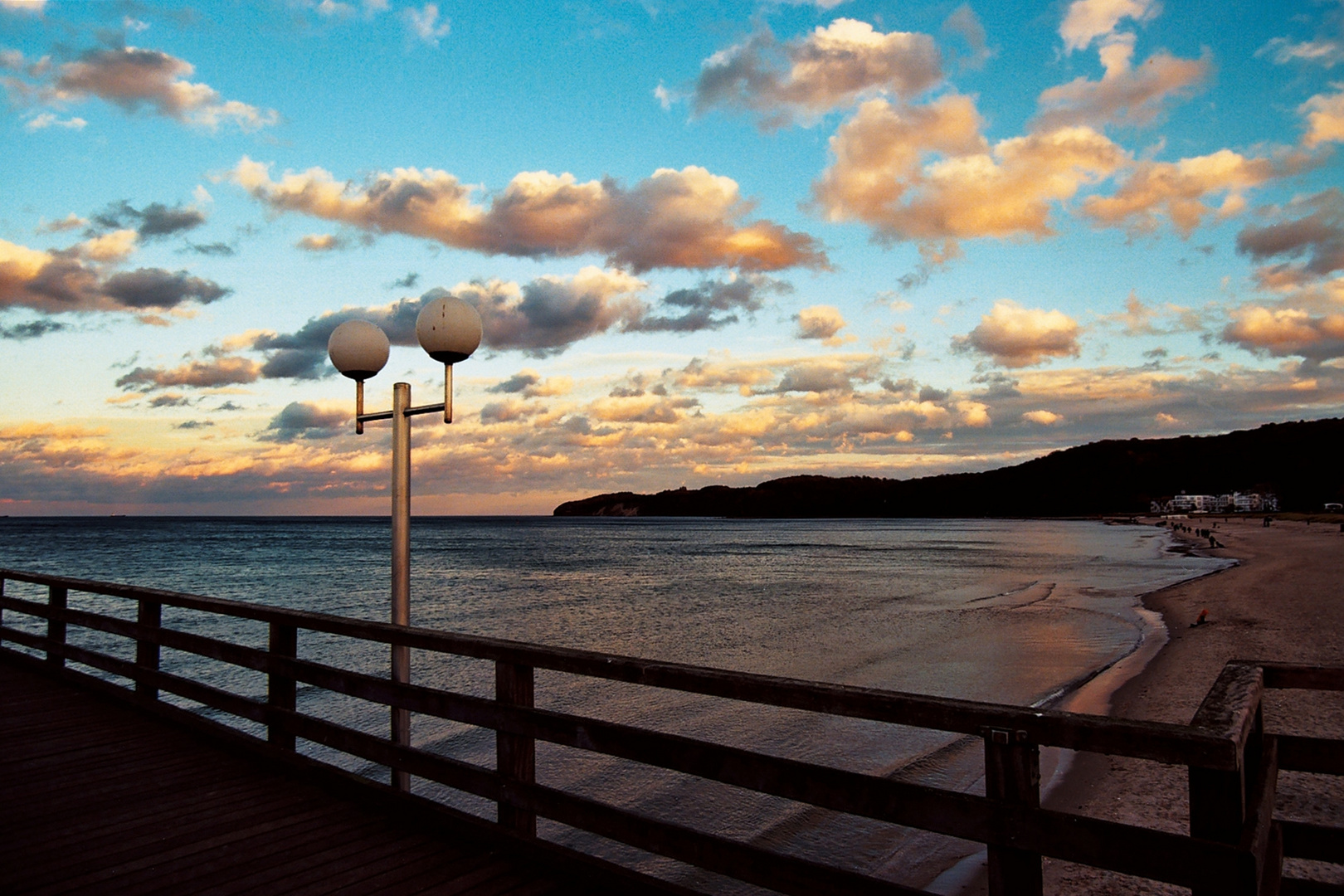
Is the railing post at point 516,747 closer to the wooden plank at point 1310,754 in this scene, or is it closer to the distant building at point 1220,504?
the wooden plank at point 1310,754

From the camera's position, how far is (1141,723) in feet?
7.72

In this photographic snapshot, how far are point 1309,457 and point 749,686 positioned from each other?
748ft

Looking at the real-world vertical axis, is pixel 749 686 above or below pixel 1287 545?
above

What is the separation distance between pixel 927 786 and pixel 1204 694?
41.7 ft

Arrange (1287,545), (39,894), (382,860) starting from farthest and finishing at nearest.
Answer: (1287,545) → (382,860) → (39,894)

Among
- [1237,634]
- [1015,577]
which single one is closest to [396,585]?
[1237,634]

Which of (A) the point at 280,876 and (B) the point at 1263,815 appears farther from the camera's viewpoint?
(A) the point at 280,876

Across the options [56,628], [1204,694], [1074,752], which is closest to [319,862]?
[56,628]

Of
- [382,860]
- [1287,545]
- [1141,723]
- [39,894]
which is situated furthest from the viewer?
[1287,545]

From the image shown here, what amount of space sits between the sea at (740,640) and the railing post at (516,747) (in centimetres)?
313

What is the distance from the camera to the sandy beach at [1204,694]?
6.74 meters

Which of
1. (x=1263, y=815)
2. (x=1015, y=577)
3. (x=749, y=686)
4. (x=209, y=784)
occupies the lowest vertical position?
(x=1015, y=577)

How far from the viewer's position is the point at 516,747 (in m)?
4.00

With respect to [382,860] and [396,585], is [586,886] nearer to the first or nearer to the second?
[382,860]
